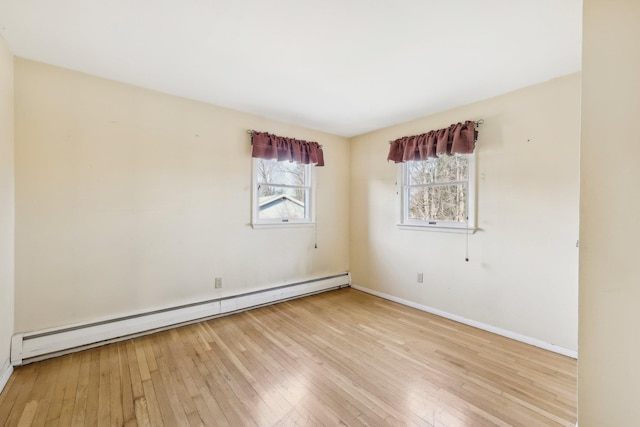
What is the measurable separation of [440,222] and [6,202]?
4.00m

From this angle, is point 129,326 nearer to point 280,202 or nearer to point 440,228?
point 280,202

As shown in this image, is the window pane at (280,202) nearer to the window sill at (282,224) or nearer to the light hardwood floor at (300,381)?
the window sill at (282,224)

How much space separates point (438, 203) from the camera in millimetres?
3256

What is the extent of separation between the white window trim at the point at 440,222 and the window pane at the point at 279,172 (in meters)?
1.41

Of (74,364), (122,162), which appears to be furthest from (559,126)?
(74,364)

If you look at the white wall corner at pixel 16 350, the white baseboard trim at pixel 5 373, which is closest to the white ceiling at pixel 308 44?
the white wall corner at pixel 16 350

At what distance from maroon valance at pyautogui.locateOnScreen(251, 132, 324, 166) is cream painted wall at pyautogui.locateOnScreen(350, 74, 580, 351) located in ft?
4.08

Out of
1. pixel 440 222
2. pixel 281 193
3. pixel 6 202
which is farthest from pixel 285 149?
pixel 6 202

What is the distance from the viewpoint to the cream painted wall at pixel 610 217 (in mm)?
1167

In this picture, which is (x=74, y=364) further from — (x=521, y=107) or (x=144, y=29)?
(x=521, y=107)

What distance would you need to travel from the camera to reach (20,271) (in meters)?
2.09

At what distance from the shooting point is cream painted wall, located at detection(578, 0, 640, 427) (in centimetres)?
117

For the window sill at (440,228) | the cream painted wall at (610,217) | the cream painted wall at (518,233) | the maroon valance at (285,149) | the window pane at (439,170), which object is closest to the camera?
the cream painted wall at (610,217)

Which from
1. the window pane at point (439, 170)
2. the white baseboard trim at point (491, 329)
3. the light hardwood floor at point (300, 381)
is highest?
the window pane at point (439, 170)
